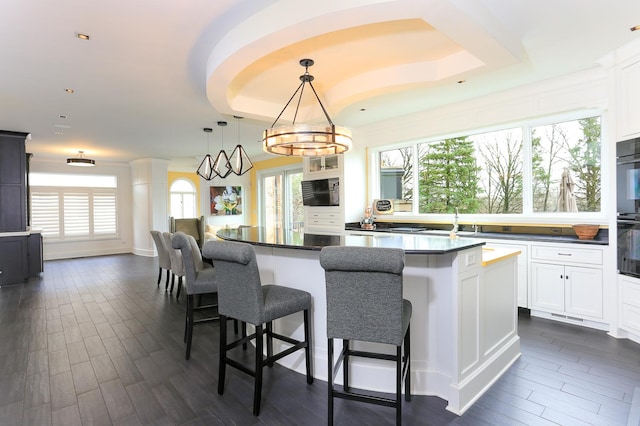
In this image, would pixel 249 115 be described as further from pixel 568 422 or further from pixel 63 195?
pixel 63 195

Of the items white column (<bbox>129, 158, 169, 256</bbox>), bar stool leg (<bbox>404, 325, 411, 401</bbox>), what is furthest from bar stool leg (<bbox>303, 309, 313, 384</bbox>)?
white column (<bbox>129, 158, 169, 256</bbox>)

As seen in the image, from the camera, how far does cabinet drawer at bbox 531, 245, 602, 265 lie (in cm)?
326

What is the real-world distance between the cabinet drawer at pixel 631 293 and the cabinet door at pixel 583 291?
0.62 feet

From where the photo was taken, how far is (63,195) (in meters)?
8.47

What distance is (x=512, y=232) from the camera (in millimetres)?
4125

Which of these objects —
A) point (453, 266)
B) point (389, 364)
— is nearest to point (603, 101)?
point (453, 266)

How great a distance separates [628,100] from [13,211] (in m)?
8.69

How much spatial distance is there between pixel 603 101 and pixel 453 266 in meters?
2.87

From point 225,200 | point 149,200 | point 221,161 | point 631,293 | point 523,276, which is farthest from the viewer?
point 225,200

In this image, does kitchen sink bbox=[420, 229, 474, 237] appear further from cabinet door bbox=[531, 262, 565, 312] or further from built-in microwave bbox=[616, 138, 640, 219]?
built-in microwave bbox=[616, 138, 640, 219]

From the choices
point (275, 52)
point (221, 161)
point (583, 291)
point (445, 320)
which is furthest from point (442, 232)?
point (221, 161)

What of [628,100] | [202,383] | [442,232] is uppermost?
[628,100]

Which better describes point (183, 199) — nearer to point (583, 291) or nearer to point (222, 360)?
point (222, 360)

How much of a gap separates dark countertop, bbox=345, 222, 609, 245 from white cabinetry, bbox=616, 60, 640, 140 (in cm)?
101
